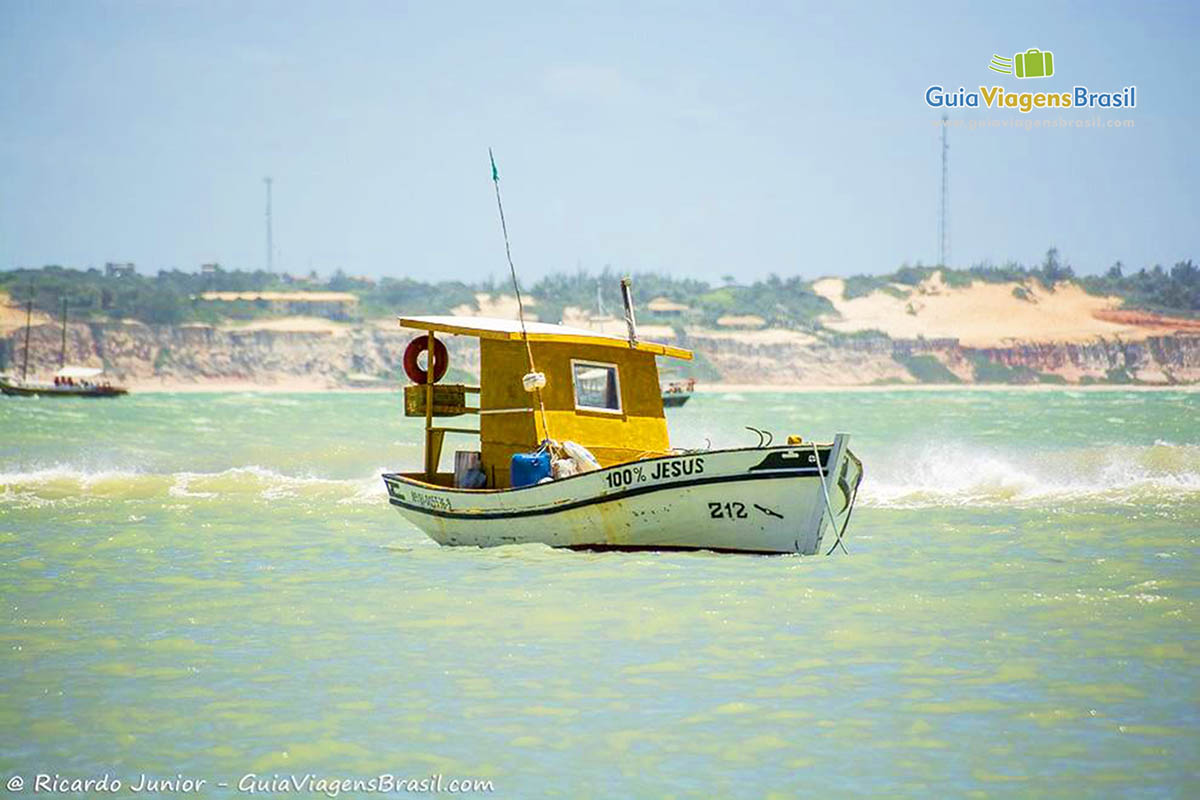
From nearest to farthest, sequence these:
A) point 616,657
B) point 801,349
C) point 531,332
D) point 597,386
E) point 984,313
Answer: point 616,657 < point 531,332 < point 597,386 < point 801,349 < point 984,313

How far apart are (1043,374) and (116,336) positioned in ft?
297

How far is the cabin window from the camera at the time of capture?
19.3m

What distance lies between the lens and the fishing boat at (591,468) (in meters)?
16.4

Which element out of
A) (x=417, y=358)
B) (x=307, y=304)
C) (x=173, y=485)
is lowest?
(x=173, y=485)

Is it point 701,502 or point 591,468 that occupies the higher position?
point 591,468

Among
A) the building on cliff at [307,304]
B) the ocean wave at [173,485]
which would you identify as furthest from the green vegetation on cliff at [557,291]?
the ocean wave at [173,485]

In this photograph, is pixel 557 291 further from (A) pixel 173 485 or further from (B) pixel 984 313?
(A) pixel 173 485

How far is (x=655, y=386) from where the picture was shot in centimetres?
1984

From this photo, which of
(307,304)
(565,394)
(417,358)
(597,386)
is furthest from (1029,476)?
(307,304)

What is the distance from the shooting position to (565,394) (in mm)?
19047

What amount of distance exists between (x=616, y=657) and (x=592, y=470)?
19.3 feet

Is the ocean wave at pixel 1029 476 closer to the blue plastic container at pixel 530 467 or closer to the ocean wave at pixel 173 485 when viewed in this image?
the blue plastic container at pixel 530 467

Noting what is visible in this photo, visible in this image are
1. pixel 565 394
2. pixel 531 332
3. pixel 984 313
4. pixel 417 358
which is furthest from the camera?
pixel 984 313

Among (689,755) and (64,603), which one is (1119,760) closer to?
(689,755)
